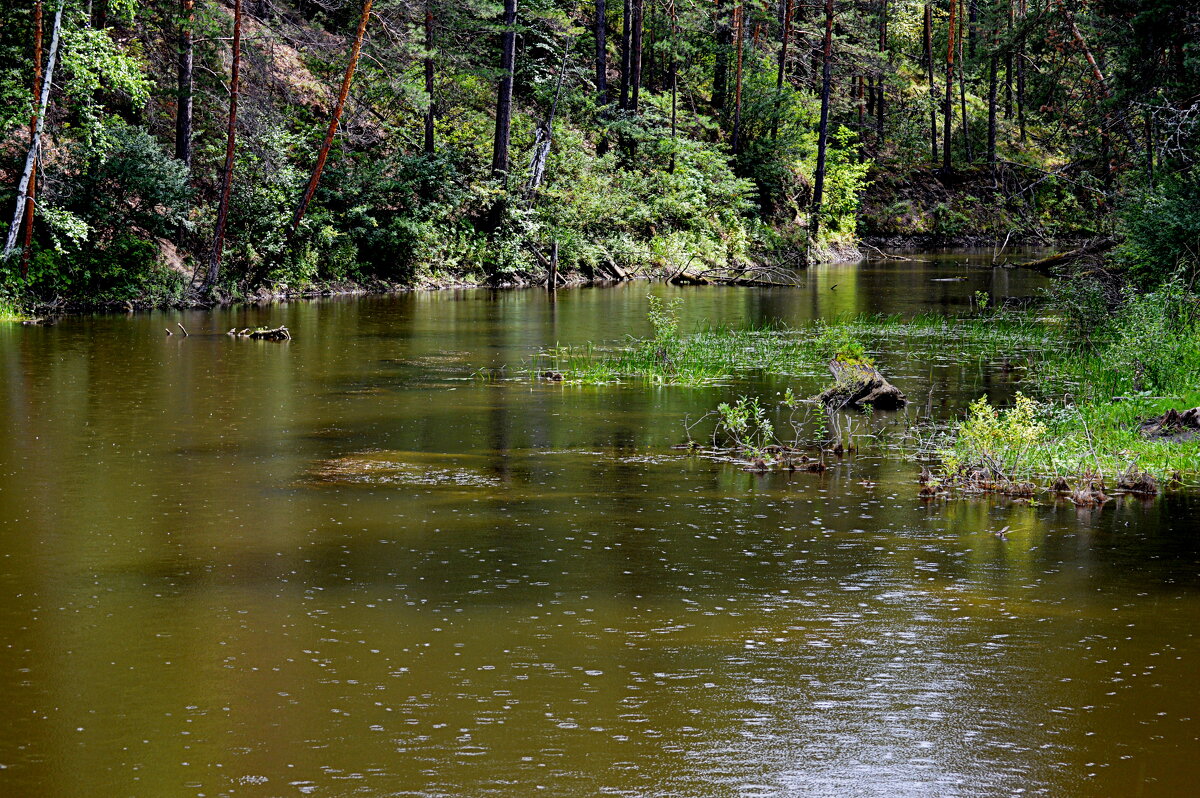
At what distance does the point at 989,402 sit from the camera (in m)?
15.1

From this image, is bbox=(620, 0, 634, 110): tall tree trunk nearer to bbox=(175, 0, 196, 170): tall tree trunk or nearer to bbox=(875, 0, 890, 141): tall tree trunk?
bbox=(175, 0, 196, 170): tall tree trunk

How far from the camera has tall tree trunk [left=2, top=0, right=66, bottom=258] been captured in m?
24.1

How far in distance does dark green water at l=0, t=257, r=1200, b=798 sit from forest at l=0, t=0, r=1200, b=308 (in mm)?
9266

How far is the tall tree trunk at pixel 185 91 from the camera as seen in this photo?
2825cm

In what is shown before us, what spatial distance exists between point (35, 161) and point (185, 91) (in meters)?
4.85

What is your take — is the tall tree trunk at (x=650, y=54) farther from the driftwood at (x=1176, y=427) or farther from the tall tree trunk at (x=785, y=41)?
the driftwood at (x=1176, y=427)

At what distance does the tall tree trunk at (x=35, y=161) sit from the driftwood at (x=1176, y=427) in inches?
824

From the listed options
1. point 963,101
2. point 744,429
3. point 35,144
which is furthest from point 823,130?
point 744,429

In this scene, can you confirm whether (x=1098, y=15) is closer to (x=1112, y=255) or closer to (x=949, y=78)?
(x=1112, y=255)

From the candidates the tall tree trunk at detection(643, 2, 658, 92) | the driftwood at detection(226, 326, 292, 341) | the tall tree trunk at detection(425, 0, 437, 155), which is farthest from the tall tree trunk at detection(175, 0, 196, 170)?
the tall tree trunk at detection(643, 2, 658, 92)

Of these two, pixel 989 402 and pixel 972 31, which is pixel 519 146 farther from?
pixel 972 31

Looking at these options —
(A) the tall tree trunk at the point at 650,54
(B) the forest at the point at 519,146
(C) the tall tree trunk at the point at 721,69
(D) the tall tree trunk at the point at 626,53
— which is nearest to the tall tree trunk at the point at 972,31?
(B) the forest at the point at 519,146

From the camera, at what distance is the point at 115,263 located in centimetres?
2692

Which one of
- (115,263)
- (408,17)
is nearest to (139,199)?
(115,263)
